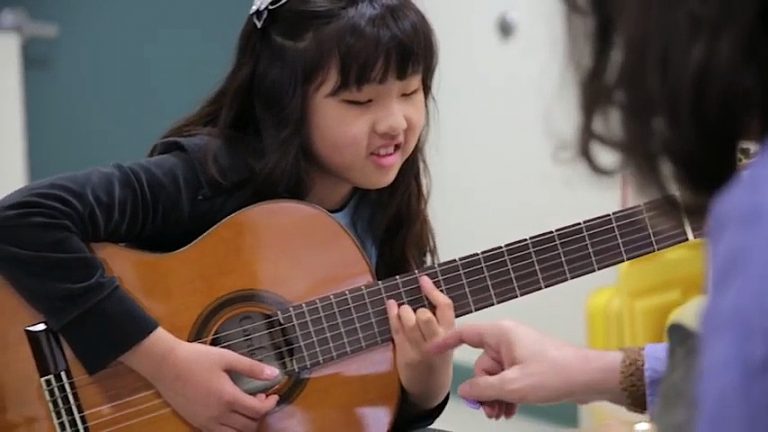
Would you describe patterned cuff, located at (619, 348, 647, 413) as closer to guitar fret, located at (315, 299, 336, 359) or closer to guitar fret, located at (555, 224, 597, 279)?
guitar fret, located at (555, 224, 597, 279)

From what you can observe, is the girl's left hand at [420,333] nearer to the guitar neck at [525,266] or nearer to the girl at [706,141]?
the guitar neck at [525,266]

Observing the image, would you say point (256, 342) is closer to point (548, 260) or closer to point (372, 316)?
point (372, 316)

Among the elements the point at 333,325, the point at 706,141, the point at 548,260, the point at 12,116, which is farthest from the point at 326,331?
the point at 12,116

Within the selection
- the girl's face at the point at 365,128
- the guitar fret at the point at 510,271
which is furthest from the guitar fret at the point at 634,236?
the girl's face at the point at 365,128

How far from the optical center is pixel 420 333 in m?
1.08

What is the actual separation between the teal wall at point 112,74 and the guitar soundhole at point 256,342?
1.17m

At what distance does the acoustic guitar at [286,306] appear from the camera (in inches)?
39.2

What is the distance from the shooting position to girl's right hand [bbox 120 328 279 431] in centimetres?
101

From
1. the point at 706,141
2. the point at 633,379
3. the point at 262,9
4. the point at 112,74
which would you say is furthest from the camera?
the point at 112,74

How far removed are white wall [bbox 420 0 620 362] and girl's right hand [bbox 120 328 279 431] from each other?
2.99ft

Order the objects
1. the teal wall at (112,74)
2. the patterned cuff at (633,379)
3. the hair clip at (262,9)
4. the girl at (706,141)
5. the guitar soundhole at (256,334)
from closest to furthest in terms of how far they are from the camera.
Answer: the girl at (706,141), the patterned cuff at (633,379), the guitar soundhole at (256,334), the hair clip at (262,9), the teal wall at (112,74)

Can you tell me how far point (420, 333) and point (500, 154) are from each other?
39.7 inches

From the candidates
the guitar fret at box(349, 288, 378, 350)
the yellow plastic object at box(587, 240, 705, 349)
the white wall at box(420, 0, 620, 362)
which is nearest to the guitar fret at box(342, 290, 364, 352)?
the guitar fret at box(349, 288, 378, 350)

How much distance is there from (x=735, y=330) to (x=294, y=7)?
87cm
